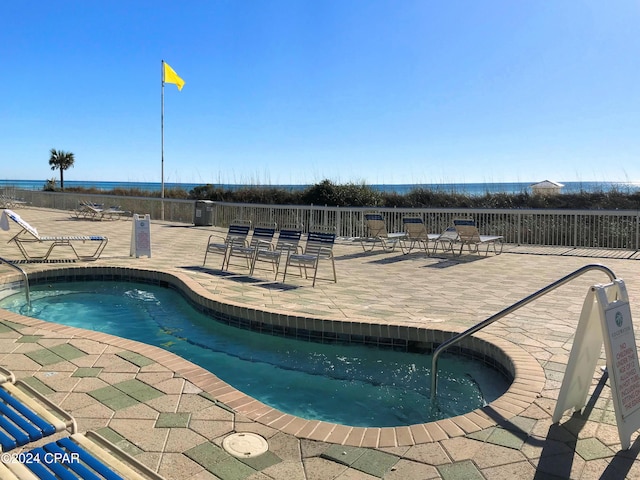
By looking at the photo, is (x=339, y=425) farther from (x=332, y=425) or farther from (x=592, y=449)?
(x=592, y=449)

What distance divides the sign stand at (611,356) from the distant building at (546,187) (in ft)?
59.0

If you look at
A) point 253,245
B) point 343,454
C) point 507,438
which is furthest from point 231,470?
point 253,245

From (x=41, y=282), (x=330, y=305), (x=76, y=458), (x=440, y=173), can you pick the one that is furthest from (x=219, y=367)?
(x=440, y=173)

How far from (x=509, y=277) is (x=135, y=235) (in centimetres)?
679

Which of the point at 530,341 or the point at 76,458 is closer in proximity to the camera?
the point at 76,458

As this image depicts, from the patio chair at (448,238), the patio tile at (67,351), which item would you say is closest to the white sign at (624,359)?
the patio tile at (67,351)

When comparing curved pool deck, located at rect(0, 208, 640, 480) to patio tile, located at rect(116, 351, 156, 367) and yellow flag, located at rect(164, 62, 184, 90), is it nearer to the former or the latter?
patio tile, located at rect(116, 351, 156, 367)

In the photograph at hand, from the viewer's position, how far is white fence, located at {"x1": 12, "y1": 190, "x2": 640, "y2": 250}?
41.2ft

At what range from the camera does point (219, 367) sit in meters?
4.77

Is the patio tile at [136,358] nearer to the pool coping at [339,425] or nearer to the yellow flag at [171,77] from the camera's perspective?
the pool coping at [339,425]

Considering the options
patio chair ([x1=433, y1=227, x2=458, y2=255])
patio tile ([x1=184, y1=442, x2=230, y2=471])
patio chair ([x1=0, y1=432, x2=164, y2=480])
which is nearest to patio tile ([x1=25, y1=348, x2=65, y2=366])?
patio tile ([x1=184, y1=442, x2=230, y2=471])

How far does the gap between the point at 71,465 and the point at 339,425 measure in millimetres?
1534

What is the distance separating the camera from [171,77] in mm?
22234

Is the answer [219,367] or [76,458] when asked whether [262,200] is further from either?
[76,458]
